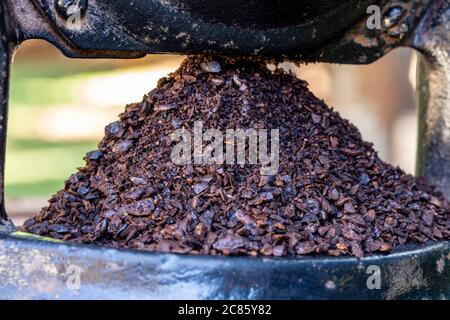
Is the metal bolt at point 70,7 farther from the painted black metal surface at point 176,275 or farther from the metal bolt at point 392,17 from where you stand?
the metal bolt at point 392,17

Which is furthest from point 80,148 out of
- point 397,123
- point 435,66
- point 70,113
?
point 435,66

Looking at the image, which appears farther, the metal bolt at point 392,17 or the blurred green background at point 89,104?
the blurred green background at point 89,104

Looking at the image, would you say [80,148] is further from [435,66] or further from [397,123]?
[435,66]

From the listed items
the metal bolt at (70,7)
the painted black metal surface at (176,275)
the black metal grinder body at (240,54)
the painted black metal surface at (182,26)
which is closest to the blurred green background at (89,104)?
the black metal grinder body at (240,54)

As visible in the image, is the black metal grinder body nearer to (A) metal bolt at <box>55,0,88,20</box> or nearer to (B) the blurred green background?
(A) metal bolt at <box>55,0,88,20</box>

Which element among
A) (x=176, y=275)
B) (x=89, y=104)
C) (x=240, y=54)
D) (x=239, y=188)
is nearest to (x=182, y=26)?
(x=240, y=54)
